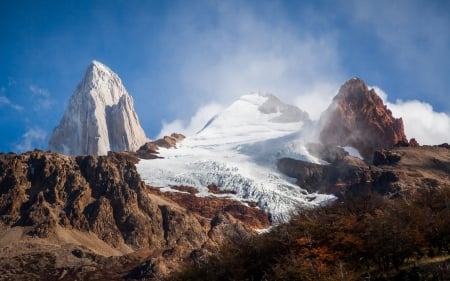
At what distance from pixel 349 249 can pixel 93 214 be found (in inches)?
5236

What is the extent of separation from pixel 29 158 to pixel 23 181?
12173 mm

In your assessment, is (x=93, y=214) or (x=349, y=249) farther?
(x=93, y=214)

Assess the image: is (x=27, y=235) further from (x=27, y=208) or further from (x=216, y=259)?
(x=216, y=259)

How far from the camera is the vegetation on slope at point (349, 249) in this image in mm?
44938

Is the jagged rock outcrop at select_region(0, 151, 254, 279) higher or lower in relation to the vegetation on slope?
higher

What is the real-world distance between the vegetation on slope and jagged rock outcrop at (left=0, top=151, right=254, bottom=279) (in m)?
86.6

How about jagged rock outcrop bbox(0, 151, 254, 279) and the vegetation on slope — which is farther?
jagged rock outcrop bbox(0, 151, 254, 279)

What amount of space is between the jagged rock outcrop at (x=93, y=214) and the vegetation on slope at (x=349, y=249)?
86.6 m

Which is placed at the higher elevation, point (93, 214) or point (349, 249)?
point (93, 214)

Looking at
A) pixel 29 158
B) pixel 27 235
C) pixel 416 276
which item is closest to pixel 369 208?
pixel 416 276

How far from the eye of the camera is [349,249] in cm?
5447

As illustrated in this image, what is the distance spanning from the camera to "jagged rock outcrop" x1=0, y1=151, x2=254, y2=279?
6273 inches

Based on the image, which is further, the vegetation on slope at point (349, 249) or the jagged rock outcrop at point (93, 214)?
the jagged rock outcrop at point (93, 214)

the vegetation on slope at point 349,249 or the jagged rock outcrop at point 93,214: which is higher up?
the jagged rock outcrop at point 93,214
